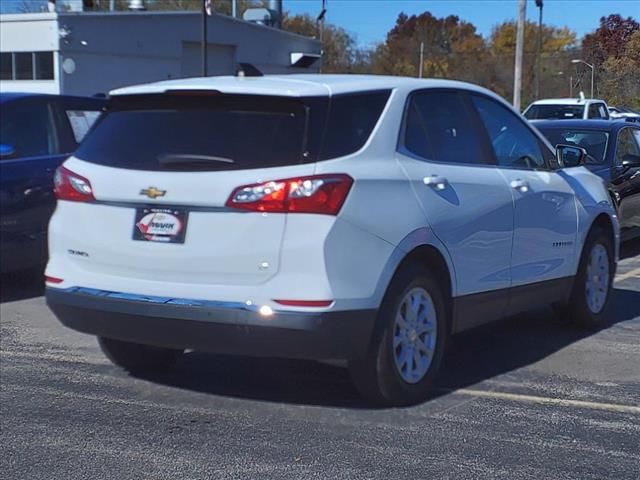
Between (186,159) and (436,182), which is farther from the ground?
(186,159)

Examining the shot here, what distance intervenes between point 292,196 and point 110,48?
3260 cm

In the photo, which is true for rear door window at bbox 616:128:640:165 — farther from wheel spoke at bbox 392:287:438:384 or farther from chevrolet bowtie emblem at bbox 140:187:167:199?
chevrolet bowtie emblem at bbox 140:187:167:199

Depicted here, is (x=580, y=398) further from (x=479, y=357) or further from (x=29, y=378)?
(x=29, y=378)

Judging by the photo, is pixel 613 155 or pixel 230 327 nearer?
pixel 230 327

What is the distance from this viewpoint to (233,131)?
4.80 meters

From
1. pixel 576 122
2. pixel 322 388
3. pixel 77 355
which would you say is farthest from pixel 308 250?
pixel 576 122

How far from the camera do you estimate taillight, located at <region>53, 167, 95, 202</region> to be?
5047 mm

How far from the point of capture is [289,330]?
4.59 metres

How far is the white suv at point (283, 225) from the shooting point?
459 cm

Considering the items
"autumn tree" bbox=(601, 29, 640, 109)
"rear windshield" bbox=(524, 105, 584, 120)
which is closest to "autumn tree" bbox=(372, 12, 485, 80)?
"rear windshield" bbox=(524, 105, 584, 120)

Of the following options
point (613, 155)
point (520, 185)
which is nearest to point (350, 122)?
point (520, 185)

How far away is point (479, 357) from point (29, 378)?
285 cm

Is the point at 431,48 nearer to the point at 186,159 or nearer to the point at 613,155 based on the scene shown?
the point at 613,155

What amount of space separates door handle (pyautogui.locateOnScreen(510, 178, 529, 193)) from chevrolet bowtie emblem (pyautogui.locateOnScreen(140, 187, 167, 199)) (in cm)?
233
